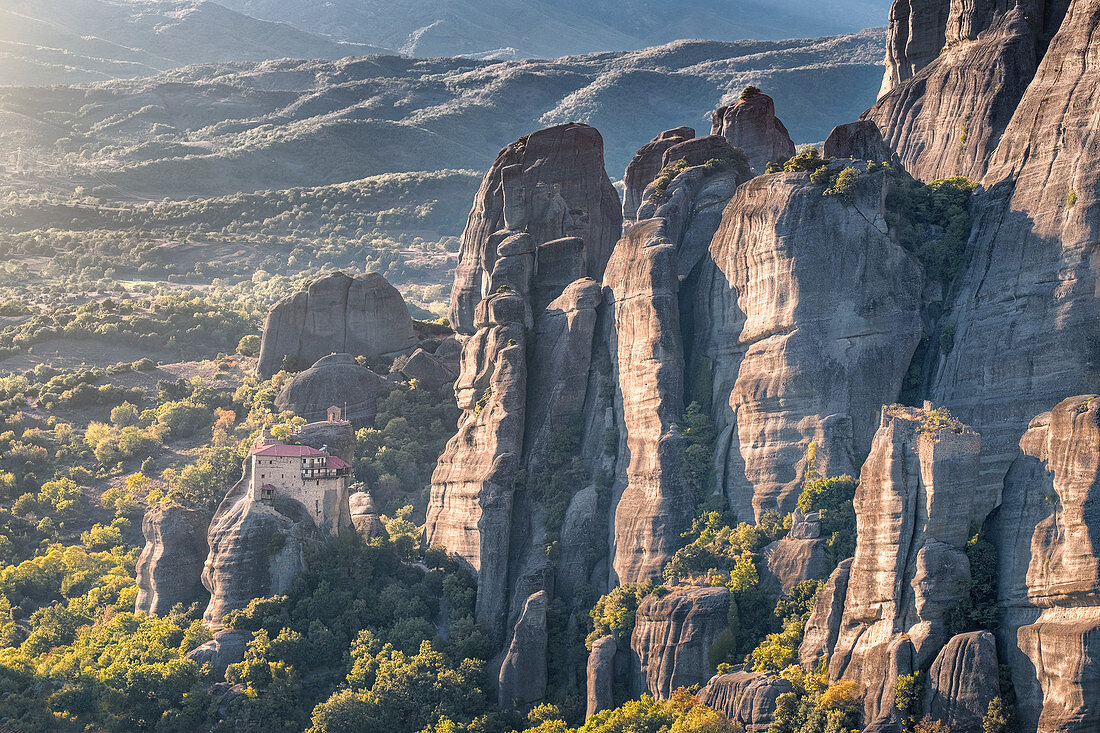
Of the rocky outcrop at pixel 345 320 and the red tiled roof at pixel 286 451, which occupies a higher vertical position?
the rocky outcrop at pixel 345 320

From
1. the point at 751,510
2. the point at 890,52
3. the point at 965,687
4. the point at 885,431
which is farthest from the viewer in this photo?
the point at 890,52

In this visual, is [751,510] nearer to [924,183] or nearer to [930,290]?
[930,290]

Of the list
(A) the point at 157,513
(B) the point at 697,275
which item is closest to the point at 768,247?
(B) the point at 697,275

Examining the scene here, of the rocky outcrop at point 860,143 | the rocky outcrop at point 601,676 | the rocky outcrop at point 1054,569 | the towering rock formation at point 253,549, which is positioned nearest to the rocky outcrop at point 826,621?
the rocky outcrop at point 1054,569

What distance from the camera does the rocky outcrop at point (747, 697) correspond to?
7112 cm

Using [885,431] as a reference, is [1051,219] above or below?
above

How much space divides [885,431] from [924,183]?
27.5 m

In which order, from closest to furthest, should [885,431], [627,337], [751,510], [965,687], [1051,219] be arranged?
[965,687], [885,431], [1051,219], [751,510], [627,337]

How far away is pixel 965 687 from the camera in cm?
6550

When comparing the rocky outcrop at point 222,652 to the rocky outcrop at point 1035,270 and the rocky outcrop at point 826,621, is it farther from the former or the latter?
the rocky outcrop at point 1035,270

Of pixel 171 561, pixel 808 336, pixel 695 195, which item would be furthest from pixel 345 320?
pixel 808 336

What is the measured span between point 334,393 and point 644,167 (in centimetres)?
2783

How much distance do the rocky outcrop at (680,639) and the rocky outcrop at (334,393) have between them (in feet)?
145

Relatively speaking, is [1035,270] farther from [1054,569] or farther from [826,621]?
[826,621]
